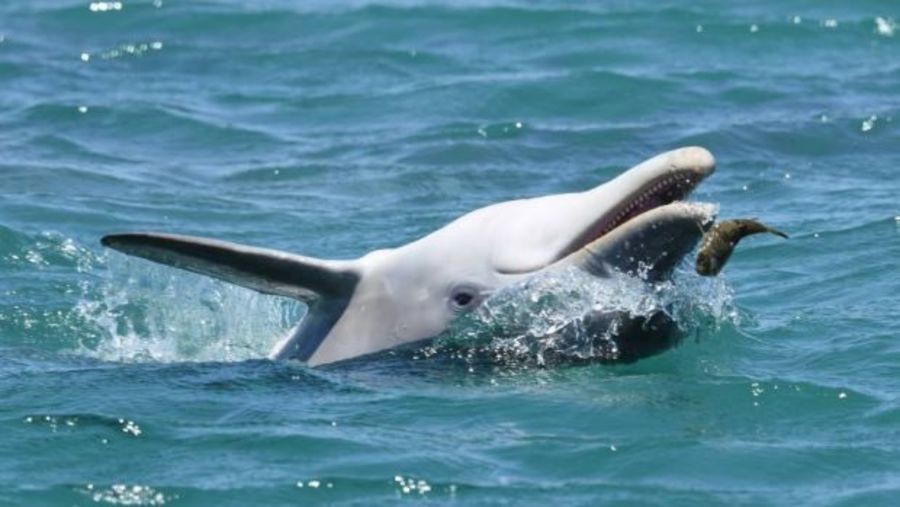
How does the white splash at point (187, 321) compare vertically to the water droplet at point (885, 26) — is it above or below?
below

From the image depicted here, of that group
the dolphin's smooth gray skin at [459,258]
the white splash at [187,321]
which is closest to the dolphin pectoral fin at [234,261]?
the dolphin's smooth gray skin at [459,258]

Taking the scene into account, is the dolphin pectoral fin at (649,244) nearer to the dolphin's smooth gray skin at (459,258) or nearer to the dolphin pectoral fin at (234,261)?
the dolphin's smooth gray skin at (459,258)

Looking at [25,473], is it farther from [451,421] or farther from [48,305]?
[48,305]

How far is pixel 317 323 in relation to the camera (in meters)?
11.6

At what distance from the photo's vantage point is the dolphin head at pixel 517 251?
10258mm

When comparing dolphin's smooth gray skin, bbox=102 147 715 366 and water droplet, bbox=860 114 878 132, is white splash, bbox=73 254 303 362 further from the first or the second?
water droplet, bbox=860 114 878 132

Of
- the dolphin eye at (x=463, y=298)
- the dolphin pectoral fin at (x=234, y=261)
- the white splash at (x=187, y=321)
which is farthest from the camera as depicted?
the white splash at (x=187, y=321)

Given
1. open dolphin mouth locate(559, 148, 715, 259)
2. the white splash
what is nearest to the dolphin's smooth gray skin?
open dolphin mouth locate(559, 148, 715, 259)

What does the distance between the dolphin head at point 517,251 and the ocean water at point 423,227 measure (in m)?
0.21

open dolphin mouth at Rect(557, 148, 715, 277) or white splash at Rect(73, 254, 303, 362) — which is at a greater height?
open dolphin mouth at Rect(557, 148, 715, 277)

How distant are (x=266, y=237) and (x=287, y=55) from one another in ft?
25.5

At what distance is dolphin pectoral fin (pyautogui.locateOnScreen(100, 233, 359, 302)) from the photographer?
10820 mm

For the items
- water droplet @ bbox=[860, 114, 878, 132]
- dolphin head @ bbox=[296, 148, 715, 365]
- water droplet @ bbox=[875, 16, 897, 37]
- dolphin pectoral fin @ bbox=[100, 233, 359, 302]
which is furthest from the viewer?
water droplet @ bbox=[875, 16, 897, 37]

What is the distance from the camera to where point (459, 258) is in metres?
11.2
